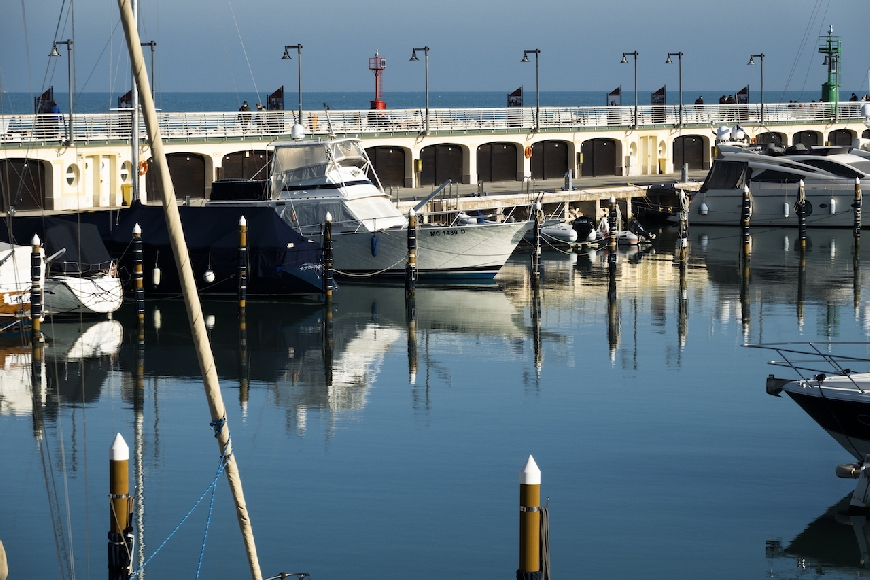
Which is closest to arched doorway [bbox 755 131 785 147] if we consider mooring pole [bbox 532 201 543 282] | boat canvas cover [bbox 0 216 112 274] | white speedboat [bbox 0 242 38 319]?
mooring pole [bbox 532 201 543 282]

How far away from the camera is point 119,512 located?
1377cm

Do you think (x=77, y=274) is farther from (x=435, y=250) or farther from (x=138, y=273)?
(x=435, y=250)

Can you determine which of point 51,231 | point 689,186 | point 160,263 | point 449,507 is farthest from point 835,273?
point 449,507

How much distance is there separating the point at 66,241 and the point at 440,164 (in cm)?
2939

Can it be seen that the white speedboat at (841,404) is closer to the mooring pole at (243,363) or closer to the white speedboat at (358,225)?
the mooring pole at (243,363)

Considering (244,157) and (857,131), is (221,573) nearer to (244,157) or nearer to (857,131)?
(244,157)

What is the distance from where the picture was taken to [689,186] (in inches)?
2243

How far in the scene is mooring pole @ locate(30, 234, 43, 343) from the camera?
28.0 meters

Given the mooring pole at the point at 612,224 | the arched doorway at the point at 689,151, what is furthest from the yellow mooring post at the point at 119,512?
the arched doorway at the point at 689,151

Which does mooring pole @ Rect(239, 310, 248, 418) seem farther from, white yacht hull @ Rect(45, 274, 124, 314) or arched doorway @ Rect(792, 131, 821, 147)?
arched doorway @ Rect(792, 131, 821, 147)

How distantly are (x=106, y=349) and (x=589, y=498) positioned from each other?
47.0ft

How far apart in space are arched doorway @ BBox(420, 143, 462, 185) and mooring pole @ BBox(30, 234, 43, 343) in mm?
31227

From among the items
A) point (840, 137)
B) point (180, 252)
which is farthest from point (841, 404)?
point (840, 137)

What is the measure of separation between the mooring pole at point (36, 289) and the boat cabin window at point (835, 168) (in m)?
33.9
